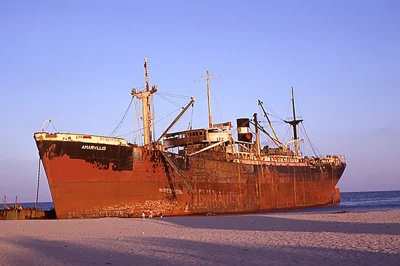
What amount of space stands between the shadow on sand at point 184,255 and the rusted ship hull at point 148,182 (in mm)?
12785

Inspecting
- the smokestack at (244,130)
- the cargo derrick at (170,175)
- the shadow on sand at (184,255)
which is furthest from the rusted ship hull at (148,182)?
the shadow on sand at (184,255)

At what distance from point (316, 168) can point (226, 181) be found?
1747 centimetres

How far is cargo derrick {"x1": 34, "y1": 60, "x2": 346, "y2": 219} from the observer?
990 inches

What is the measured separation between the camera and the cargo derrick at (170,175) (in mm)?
25141

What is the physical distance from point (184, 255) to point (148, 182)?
18945 millimetres

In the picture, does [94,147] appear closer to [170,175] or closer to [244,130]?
[170,175]

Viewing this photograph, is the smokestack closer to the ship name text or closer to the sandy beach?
the ship name text

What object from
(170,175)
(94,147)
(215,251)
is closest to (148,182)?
(170,175)

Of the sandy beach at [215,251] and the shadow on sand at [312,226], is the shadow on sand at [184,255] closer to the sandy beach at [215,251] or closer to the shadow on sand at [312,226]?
the sandy beach at [215,251]

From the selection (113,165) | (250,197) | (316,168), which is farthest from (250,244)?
(316,168)

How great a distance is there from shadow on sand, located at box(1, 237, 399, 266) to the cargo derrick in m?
12.9

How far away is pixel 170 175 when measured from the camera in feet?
98.3

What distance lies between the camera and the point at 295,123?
57406mm

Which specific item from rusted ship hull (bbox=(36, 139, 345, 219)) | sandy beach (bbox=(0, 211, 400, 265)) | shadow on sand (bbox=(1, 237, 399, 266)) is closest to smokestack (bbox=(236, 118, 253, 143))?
rusted ship hull (bbox=(36, 139, 345, 219))
